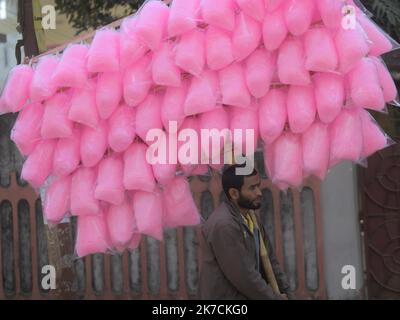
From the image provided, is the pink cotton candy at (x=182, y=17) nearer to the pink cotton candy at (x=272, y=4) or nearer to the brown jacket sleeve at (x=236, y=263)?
the pink cotton candy at (x=272, y=4)

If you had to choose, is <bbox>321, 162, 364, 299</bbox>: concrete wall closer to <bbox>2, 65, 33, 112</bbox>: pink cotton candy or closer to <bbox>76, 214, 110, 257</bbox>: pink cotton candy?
<bbox>76, 214, 110, 257</bbox>: pink cotton candy

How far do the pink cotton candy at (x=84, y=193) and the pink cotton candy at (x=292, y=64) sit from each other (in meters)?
0.73

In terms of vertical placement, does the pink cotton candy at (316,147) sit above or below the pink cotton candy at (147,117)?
below

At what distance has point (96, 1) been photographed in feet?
14.7

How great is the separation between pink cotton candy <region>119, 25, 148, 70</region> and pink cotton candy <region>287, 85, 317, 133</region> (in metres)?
0.52

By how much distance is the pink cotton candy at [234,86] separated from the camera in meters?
2.36

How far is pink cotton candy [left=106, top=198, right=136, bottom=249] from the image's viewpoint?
2.50 meters

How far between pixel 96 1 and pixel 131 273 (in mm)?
1726

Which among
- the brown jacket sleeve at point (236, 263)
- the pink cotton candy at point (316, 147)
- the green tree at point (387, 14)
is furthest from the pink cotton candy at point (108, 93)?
the green tree at point (387, 14)

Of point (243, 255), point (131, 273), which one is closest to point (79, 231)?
point (243, 255)

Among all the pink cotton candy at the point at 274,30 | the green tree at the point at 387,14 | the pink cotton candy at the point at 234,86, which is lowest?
the pink cotton candy at the point at 234,86

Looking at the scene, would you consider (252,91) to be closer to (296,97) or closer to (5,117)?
(296,97)

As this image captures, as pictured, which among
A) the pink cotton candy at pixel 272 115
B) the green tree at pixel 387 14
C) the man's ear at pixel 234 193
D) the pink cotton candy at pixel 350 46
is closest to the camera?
the pink cotton candy at pixel 350 46

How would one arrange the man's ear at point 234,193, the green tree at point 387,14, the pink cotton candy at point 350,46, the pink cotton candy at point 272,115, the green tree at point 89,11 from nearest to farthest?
the pink cotton candy at point 350,46 < the pink cotton candy at point 272,115 < the man's ear at point 234,193 < the green tree at point 387,14 < the green tree at point 89,11
